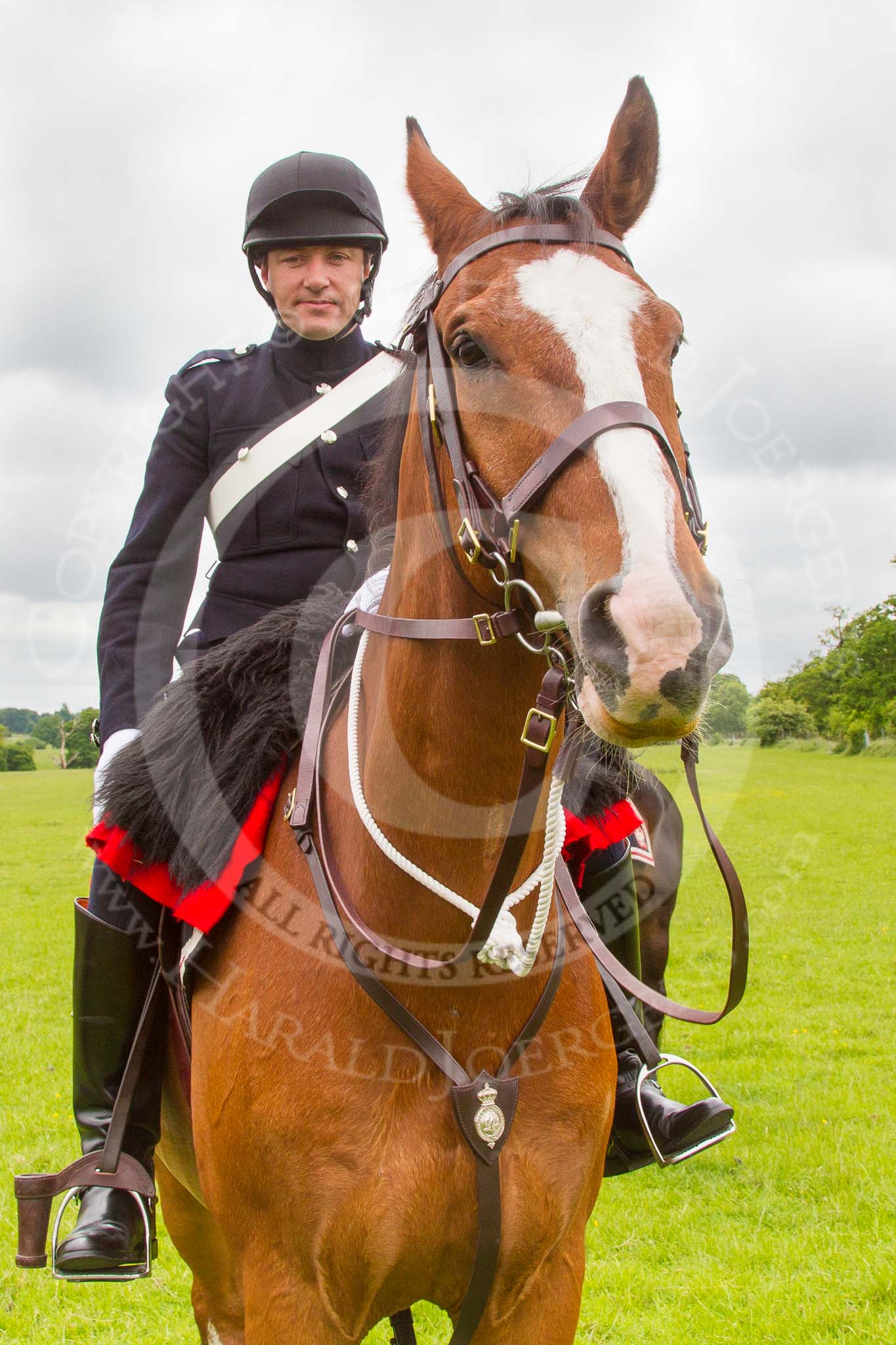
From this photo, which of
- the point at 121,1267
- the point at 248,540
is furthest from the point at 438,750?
the point at 121,1267

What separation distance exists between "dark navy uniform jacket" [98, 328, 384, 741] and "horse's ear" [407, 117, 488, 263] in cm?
112

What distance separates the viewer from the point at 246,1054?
2.78m

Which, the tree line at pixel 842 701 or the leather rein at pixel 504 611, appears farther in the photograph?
the tree line at pixel 842 701

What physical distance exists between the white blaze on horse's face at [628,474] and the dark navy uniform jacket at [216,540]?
1.59 metres

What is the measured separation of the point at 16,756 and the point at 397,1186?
194 ft

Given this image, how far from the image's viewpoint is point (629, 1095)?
369cm

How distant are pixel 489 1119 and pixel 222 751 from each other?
126cm

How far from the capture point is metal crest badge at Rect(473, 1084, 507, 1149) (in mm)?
2592

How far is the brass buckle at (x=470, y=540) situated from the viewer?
7.04 feet

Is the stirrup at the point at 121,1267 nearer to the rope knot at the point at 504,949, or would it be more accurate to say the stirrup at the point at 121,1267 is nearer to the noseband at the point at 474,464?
the rope knot at the point at 504,949

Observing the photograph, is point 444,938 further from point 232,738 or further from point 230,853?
point 232,738

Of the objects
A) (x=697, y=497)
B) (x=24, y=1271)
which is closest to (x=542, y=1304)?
(x=697, y=497)

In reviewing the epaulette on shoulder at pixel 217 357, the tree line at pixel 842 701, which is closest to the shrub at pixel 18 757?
the tree line at pixel 842 701

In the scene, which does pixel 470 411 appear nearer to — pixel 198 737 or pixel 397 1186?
pixel 198 737
